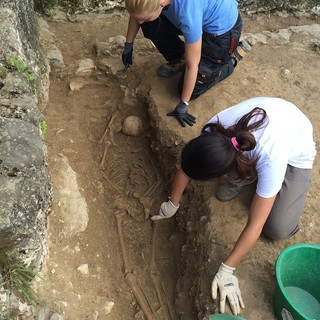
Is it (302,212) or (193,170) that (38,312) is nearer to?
(193,170)

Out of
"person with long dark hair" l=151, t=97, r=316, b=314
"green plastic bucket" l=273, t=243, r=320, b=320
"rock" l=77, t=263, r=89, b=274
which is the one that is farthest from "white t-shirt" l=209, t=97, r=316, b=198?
"rock" l=77, t=263, r=89, b=274

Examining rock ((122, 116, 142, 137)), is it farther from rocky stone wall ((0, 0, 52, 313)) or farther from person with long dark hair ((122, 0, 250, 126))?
rocky stone wall ((0, 0, 52, 313))

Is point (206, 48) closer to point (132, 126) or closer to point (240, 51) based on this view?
point (240, 51)

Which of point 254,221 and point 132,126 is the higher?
point 254,221

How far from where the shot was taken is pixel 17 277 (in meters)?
2.17

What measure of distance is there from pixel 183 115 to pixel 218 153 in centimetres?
129

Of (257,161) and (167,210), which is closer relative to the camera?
(257,161)

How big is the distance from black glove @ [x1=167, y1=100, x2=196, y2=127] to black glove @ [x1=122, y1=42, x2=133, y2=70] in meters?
0.68

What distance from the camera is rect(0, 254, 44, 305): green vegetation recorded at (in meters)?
2.11

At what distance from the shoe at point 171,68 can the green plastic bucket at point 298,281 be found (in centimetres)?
186

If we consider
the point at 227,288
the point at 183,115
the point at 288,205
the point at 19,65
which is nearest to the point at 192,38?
the point at 183,115


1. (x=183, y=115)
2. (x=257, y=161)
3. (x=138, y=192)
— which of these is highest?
(x=257, y=161)

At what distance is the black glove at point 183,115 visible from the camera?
327cm

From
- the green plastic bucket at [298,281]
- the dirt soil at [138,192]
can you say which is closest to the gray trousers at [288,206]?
the dirt soil at [138,192]
